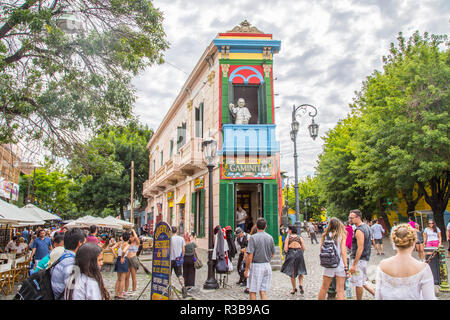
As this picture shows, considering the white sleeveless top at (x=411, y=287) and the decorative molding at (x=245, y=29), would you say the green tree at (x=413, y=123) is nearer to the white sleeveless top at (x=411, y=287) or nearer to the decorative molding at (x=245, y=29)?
the decorative molding at (x=245, y=29)

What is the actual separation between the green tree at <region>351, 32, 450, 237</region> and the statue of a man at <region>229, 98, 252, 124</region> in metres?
9.04

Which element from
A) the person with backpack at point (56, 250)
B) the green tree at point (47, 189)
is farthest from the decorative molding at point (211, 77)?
the green tree at point (47, 189)

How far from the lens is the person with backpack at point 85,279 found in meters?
3.25

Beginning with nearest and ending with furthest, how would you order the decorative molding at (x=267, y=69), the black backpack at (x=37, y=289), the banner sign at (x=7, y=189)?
the black backpack at (x=37, y=289) < the decorative molding at (x=267, y=69) < the banner sign at (x=7, y=189)

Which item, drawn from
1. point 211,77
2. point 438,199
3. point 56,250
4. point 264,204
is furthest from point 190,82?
point 438,199

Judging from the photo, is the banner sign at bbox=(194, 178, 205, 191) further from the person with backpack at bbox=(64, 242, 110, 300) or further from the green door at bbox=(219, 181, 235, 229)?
the person with backpack at bbox=(64, 242, 110, 300)

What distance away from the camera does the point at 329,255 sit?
5980mm

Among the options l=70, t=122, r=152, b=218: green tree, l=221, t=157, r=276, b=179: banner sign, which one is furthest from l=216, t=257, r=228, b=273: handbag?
l=70, t=122, r=152, b=218: green tree

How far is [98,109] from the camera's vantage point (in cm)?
872

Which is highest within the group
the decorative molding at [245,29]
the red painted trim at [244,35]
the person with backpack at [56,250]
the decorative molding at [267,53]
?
the decorative molding at [245,29]

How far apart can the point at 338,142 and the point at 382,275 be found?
89.6ft

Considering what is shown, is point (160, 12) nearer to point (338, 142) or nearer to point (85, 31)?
point (85, 31)

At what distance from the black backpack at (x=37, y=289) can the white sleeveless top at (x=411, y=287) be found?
3.24 m
